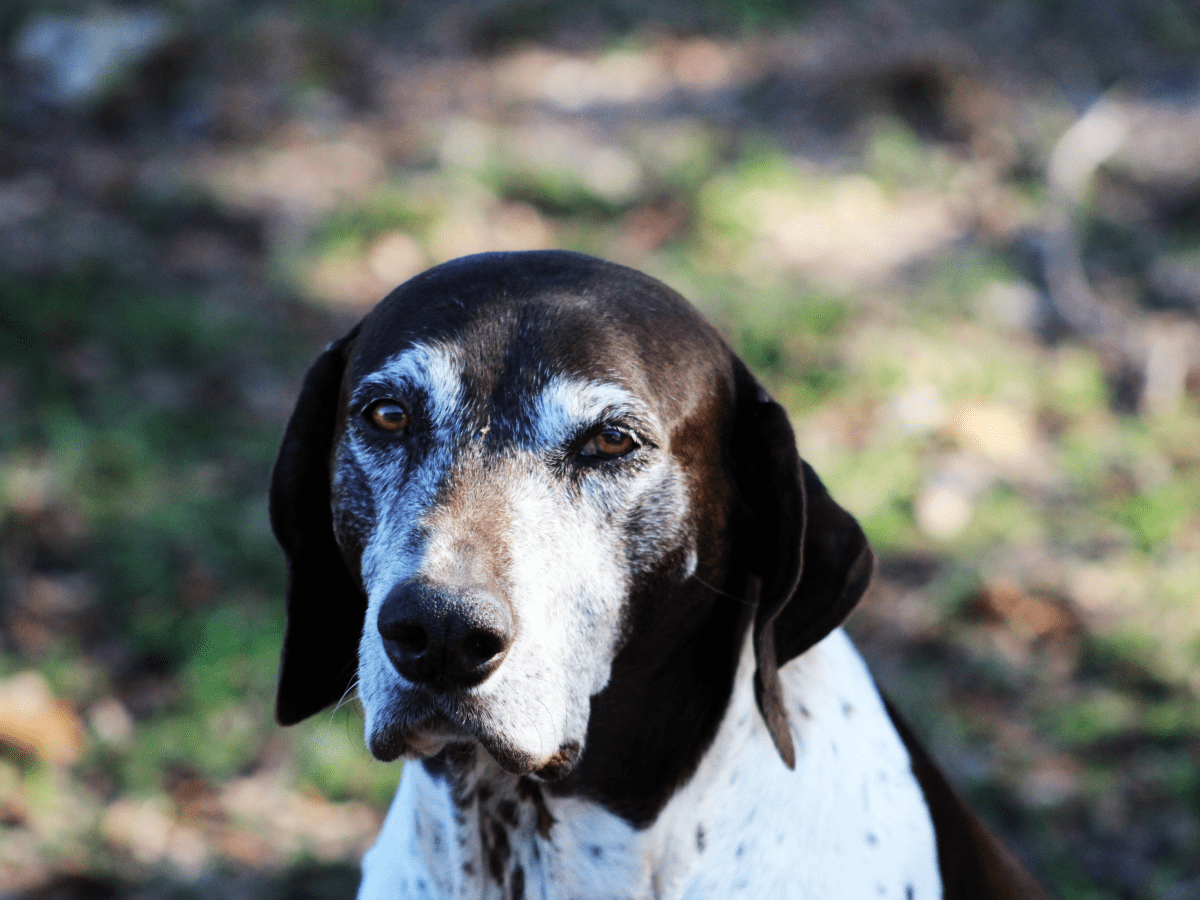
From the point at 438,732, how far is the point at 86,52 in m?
7.68

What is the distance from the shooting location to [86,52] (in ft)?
26.1

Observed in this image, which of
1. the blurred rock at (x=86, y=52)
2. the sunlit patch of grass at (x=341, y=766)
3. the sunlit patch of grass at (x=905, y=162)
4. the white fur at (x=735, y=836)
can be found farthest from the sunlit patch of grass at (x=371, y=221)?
the white fur at (x=735, y=836)

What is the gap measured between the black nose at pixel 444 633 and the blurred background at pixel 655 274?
6.31 feet

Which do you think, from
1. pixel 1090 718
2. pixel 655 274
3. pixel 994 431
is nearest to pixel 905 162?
pixel 655 274

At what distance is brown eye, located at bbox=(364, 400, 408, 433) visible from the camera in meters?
2.23

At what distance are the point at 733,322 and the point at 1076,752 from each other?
2940 mm

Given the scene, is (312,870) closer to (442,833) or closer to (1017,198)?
(442,833)

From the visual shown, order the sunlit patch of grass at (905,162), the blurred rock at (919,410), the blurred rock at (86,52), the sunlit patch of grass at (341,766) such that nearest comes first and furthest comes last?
the sunlit patch of grass at (341,766)
the blurred rock at (919,410)
the sunlit patch of grass at (905,162)
the blurred rock at (86,52)

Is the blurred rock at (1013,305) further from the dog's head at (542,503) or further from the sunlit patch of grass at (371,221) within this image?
the dog's head at (542,503)

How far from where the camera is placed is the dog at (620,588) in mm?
2113

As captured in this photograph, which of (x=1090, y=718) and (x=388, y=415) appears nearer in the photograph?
(x=388, y=415)

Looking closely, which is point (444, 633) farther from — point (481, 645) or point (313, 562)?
A: point (313, 562)

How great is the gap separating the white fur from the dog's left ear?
0.34 feet

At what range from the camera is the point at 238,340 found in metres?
6.04
